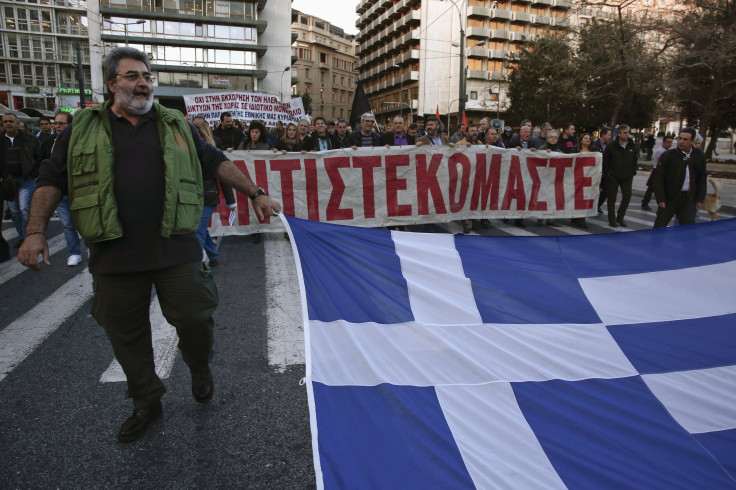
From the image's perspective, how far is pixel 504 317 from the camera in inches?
91.1

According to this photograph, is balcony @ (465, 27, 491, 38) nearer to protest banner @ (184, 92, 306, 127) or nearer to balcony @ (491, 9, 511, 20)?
balcony @ (491, 9, 511, 20)

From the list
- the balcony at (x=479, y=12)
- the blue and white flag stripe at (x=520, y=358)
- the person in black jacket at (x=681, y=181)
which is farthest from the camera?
the balcony at (x=479, y=12)

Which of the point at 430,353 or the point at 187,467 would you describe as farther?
the point at 187,467

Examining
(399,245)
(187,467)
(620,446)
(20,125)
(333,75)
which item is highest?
(333,75)

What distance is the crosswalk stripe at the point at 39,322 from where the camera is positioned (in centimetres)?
396

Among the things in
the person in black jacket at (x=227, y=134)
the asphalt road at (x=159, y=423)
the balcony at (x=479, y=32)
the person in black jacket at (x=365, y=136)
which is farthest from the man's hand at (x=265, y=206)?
the balcony at (x=479, y=32)

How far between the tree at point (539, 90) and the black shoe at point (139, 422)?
3657 cm

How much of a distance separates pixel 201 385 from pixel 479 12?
7430cm

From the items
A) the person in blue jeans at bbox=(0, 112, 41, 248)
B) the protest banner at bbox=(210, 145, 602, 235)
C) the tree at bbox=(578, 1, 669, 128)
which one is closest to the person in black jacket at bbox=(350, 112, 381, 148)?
the protest banner at bbox=(210, 145, 602, 235)

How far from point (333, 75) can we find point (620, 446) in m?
105

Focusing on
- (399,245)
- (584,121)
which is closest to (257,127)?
(399,245)

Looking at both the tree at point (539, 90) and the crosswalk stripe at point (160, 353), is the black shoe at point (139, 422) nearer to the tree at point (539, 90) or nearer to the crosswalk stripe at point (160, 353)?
the crosswalk stripe at point (160, 353)

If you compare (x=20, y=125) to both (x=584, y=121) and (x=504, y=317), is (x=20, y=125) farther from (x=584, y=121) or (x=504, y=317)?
(x=584, y=121)

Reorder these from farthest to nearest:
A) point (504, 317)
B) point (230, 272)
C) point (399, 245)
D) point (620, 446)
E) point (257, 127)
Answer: point (257, 127), point (230, 272), point (399, 245), point (504, 317), point (620, 446)
